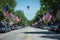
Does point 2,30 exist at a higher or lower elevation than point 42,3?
lower

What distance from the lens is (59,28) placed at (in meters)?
52.2

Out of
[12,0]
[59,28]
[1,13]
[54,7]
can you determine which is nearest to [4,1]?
[1,13]

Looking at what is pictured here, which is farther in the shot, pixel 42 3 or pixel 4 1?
pixel 42 3

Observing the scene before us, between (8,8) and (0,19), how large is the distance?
21.4 ft

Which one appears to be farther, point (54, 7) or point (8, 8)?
point (8, 8)

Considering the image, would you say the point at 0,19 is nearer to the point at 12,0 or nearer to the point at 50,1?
the point at 12,0

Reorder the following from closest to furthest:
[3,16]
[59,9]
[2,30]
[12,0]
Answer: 1. [2,30]
2. [59,9]
3. [3,16]
4. [12,0]

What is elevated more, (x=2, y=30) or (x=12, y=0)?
(x=12, y=0)

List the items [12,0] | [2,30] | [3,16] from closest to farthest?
[2,30] < [3,16] < [12,0]

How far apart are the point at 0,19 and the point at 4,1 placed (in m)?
6.87

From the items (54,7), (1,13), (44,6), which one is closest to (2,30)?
(1,13)

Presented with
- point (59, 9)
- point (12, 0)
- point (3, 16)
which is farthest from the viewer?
point (12, 0)

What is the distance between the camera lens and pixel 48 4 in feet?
218

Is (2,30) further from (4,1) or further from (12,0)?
(12,0)
